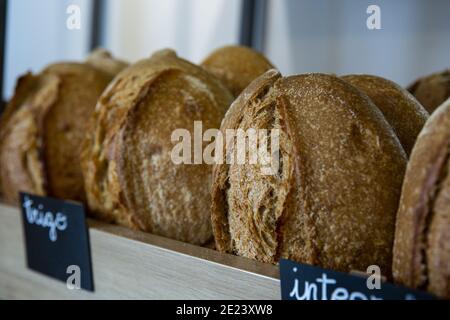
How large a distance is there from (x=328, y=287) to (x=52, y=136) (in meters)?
0.80

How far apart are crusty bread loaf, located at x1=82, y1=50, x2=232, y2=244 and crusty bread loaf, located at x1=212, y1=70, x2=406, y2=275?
209 millimetres

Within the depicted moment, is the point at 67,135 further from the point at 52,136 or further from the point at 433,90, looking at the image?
the point at 433,90

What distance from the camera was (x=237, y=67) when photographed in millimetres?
1210

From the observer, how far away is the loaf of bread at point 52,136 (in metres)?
1.27

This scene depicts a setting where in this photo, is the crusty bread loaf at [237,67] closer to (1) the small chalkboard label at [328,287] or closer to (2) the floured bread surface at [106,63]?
(2) the floured bread surface at [106,63]

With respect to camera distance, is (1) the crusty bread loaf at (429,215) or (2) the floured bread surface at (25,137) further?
(2) the floured bread surface at (25,137)

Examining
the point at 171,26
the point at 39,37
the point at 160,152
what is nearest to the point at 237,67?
the point at 160,152

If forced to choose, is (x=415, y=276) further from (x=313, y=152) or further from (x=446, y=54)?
(x=446, y=54)

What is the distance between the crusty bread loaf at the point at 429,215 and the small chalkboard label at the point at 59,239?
62 cm

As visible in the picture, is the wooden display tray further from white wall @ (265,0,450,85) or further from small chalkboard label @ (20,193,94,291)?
white wall @ (265,0,450,85)

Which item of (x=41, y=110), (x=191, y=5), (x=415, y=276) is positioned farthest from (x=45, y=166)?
(x=191, y=5)

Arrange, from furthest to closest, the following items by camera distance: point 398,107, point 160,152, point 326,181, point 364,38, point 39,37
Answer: point 39,37 < point 364,38 < point 160,152 < point 398,107 < point 326,181

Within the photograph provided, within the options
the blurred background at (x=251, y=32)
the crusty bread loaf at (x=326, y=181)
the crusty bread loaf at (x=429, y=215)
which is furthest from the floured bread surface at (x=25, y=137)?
the crusty bread loaf at (x=429, y=215)

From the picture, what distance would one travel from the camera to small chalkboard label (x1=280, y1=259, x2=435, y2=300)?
60cm
